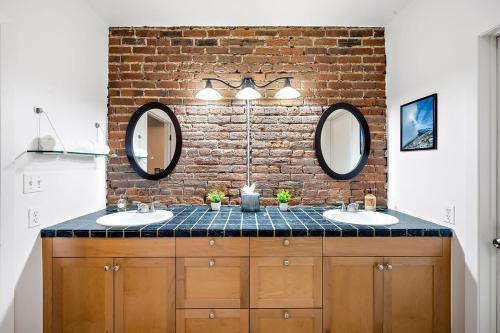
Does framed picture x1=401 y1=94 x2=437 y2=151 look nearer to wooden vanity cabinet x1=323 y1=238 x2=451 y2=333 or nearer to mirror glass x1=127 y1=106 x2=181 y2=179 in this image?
wooden vanity cabinet x1=323 y1=238 x2=451 y2=333

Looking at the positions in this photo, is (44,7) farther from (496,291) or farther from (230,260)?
(496,291)

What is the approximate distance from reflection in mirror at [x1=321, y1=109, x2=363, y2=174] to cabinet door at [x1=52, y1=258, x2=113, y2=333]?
191 centimetres

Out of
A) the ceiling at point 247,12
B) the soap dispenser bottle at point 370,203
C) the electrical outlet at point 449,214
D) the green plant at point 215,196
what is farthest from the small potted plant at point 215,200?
the electrical outlet at point 449,214

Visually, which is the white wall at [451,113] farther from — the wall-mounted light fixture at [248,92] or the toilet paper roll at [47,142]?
the toilet paper roll at [47,142]

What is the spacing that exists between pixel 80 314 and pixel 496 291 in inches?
98.1

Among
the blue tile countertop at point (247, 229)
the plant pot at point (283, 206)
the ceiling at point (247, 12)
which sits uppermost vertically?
the ceiling at point (247, 12)

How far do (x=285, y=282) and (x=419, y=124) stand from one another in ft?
4.88

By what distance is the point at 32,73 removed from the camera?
1.56 meters

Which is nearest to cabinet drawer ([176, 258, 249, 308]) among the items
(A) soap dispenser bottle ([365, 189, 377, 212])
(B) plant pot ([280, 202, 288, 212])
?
(B) plant pot ([280, 202, 288, 212])

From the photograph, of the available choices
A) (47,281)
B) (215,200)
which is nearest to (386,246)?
(215,200)

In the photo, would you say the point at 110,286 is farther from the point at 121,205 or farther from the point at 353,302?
the point at 353,302

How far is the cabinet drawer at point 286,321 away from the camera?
1604mm

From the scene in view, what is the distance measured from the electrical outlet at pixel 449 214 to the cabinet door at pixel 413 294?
0.81 ft

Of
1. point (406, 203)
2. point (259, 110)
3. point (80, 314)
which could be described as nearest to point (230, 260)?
point (80, 314)
